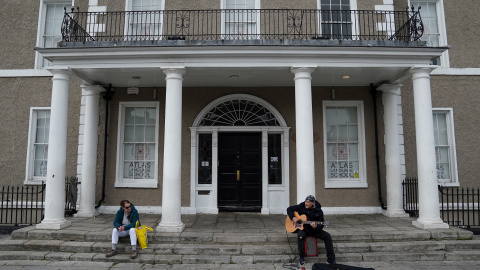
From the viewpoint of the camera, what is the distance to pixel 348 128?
9820mm

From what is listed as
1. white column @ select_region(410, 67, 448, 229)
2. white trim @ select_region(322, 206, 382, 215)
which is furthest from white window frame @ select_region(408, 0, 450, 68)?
white trim @ select_region(322, 206, 382, 215)

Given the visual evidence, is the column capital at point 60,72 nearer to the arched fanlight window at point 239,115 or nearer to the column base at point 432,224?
the arched fanlight window at point 239,115

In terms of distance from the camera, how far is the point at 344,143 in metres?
9.73

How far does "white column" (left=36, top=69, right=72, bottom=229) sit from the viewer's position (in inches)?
291

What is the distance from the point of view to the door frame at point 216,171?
373 inches

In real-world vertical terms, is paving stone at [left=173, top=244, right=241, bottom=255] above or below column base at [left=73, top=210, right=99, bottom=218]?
below

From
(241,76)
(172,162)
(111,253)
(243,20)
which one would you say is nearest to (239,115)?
(241,76)

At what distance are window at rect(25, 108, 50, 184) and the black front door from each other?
18.0 ft

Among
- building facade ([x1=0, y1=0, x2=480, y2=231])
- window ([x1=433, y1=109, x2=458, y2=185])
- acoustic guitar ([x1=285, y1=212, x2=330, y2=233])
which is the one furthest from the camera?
window ([x1=433, y1=109, x2=458, y2=185])

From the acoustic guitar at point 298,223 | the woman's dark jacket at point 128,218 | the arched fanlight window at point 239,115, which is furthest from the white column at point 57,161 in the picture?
the acoustic guitar at point 298,223

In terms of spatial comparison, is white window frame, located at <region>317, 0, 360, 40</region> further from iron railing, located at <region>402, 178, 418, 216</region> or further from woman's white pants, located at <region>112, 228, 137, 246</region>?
woman's white pants, located at <region>112, 228, 137, 246</region>

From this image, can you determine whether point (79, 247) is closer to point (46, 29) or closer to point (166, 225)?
point (166, 225)

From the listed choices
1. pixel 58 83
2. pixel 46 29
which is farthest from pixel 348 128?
pixel 46 29

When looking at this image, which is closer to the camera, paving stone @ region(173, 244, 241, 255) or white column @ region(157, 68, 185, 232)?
paving stone @ region(173, 244, 241, 255)
